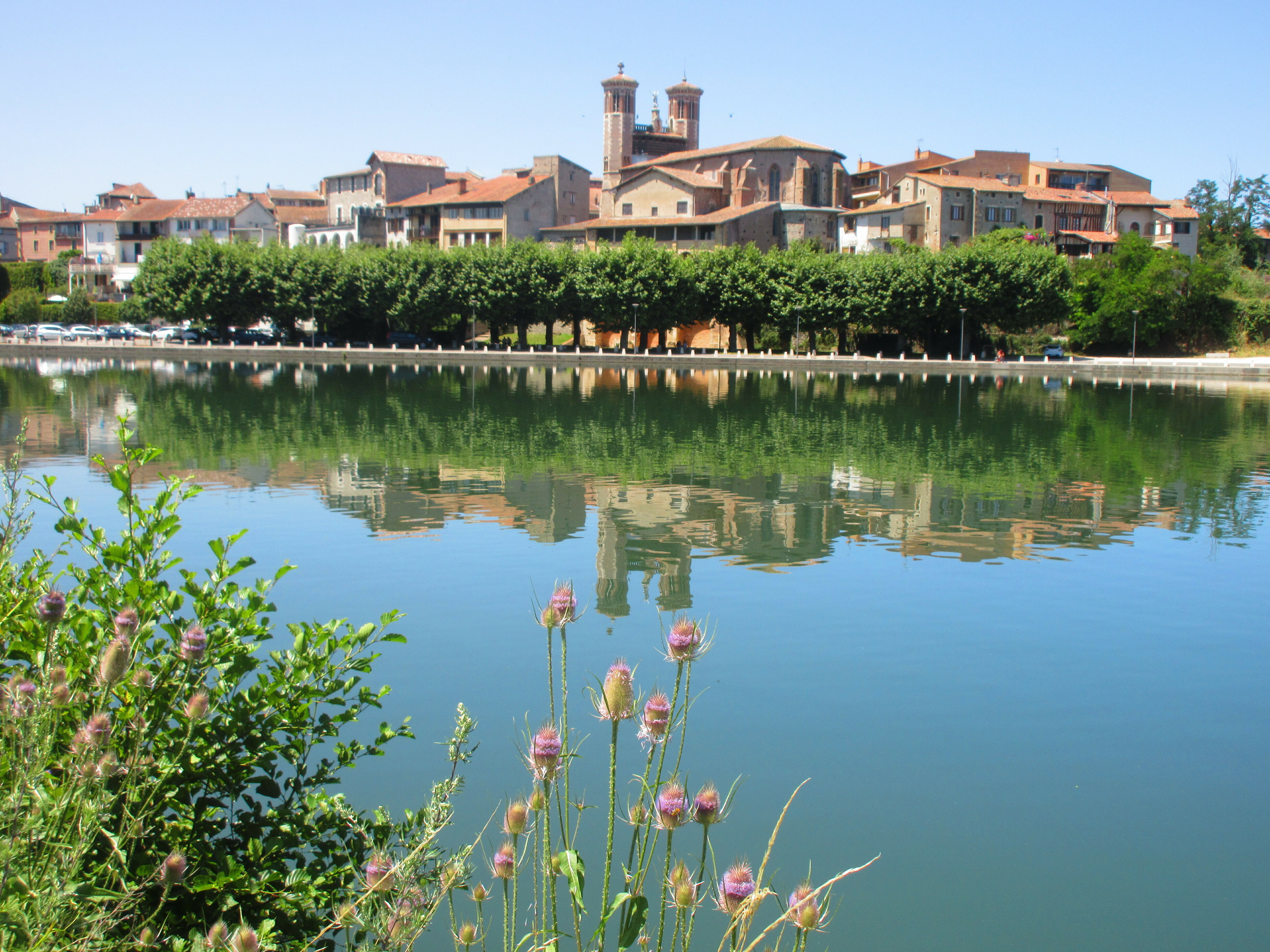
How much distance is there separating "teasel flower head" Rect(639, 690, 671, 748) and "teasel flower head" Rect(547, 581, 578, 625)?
1.08 feet

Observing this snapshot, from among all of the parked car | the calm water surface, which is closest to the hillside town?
the parked car

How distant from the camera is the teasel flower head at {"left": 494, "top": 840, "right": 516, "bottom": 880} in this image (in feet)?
10.6

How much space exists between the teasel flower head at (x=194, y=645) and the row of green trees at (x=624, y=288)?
65.1 metres

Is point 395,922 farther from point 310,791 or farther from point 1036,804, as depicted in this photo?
point 1036,804

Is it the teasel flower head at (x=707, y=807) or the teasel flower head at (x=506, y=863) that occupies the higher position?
the teasel flower head at (x=707, y=807)

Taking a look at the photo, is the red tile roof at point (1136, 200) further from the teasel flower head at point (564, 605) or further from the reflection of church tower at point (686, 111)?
the teasel flower head at point (564, 605)

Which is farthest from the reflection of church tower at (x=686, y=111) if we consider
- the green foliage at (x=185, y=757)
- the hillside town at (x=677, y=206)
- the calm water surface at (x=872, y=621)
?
the green foliage at (x=185, y=757)

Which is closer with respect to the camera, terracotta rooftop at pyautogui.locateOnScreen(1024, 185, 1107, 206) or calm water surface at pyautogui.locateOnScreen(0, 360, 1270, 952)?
calm water surface at pyautogui.locateOnScreen(0, 360, 1270, 952)

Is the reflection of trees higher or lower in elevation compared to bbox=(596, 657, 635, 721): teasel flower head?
lower

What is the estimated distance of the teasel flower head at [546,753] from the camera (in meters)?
2.97

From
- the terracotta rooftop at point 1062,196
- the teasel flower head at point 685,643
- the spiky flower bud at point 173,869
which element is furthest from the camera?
the terracotta rooftop at point 1062,196

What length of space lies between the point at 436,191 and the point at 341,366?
36741 millimetres

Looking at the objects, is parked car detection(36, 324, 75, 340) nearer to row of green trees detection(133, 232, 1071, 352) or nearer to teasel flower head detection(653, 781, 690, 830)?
row of green trees detection(133, 232, 1071, 352)

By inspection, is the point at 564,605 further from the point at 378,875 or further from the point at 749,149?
the point at 749,149
